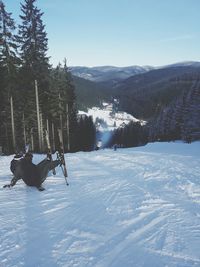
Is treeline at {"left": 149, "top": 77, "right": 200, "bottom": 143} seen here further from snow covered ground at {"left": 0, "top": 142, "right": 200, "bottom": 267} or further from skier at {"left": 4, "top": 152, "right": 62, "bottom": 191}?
skier at {"left": 4, "top": 152, "right": 62, "bottom": 191}

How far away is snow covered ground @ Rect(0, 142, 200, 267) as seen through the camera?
461 centimetres

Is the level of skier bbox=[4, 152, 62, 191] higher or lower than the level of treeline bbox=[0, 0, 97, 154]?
lower

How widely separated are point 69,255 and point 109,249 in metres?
0.63

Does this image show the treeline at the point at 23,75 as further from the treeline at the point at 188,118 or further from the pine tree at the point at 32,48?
the treeline at the point at 188,118

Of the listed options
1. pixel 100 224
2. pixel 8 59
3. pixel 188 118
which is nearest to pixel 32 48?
pixel 8 59

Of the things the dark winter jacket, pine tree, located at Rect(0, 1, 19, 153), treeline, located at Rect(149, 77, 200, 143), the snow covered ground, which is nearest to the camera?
the snow covered ground

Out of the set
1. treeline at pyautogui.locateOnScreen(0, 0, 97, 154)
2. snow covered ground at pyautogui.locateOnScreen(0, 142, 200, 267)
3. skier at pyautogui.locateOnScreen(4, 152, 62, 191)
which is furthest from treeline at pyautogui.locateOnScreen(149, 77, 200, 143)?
skier at pyautogui.locateOnScreen(4, 152, 62, 191)

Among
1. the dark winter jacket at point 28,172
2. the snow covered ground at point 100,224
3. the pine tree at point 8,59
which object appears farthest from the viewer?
the pine tree at point 8,59

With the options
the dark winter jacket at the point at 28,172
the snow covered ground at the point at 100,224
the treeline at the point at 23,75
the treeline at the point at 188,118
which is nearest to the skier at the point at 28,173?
the dark winter jacket at the point at 28,172

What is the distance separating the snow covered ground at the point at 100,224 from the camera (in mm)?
4605

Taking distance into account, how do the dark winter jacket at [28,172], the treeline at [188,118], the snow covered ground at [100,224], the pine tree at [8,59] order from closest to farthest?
the snow covered ground at [100,224]
the dark winter jacket at [28,172]
the pine tree at [8,59]
the treeline at [188,118]

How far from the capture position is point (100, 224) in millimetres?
6012

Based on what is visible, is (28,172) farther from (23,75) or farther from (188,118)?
(188,118)

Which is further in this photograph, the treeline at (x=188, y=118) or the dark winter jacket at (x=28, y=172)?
the treeline at (x=188, y=118)
